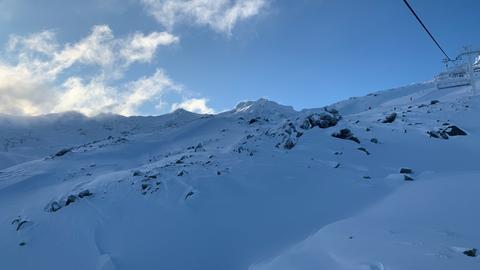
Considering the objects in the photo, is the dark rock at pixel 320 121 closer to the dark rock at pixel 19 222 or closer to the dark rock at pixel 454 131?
the dark rock at pixel 454 131

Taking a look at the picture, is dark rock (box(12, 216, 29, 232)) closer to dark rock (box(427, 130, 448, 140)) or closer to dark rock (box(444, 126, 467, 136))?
dark rock (box(427, 130, 448, 140))

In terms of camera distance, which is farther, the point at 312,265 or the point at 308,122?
the point at 308,122

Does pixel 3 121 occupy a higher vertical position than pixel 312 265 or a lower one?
higher

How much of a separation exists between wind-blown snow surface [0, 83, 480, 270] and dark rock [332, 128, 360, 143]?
1.55ft

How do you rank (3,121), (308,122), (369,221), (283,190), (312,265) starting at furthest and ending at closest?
1. (3,121)
2. (308,122)
3. (283,190)
4. (369,221)
5. (312,265)

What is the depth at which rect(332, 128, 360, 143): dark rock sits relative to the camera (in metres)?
21.9

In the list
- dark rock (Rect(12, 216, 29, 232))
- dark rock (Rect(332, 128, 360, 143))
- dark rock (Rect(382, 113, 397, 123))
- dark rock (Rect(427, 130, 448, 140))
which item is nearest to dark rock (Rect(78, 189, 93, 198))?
dark rock (Rect(12, 216, 29, 232))

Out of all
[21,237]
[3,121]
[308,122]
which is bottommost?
[21,237]

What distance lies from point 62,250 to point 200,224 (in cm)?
435

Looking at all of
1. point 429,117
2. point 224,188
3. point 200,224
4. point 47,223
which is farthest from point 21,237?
point 429,117

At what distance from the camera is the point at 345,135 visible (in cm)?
2216

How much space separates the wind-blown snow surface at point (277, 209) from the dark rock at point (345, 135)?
47cm

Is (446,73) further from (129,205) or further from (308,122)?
(129,205)

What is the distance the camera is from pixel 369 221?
11.1m
